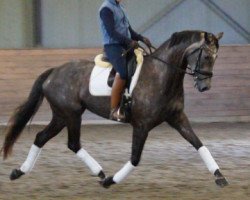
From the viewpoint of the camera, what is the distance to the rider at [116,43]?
611 cm

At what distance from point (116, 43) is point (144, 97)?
0.60 meters

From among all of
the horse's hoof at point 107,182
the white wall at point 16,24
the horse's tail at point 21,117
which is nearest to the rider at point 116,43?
the horse's hoof at point 107,182

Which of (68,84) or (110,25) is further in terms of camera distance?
(68,84)

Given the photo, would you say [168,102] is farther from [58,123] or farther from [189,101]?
[189,101]

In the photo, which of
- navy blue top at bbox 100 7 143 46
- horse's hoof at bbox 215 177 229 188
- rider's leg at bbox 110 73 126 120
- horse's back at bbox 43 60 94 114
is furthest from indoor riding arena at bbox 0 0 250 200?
navy blue top at bbox 100 7 143 46

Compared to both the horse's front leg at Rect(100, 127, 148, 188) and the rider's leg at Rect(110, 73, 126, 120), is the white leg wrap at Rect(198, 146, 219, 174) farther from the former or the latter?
the rider's leg at Rect(110, 73, 126, 120)

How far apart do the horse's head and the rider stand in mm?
611

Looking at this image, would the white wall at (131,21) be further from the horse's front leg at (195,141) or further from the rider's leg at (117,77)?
→ the horse's front leg at (195,141)

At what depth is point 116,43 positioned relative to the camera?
20.5 feet

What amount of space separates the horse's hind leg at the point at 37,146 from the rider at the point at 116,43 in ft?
2.22

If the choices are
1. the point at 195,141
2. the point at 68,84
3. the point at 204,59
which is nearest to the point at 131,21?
the point at 68,84

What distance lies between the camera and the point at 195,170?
7.19 m

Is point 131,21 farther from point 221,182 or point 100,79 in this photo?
point 221,182

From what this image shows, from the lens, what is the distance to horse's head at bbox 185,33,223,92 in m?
5.80
